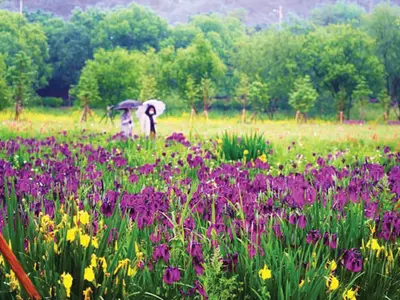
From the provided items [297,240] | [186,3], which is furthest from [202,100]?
[297,240]

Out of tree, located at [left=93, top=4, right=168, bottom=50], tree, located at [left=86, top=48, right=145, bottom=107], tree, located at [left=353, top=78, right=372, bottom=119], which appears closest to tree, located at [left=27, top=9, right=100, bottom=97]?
tree, located at [left=93, top=4, right=168, bottom=50]

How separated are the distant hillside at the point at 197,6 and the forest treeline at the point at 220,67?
12.8 ft

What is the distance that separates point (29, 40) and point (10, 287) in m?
45.1

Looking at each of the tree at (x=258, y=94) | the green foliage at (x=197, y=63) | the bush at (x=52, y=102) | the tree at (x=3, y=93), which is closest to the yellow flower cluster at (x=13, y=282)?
the tree at (x=3, y=93)

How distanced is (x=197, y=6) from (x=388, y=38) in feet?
118

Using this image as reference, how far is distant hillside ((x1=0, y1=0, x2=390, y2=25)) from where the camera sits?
58.8 meters

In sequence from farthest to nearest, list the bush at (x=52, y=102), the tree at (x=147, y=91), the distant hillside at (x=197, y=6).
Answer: the distant hillside at (x=197, y=6) → the bush at (x=52, y=102) → the tree at (x=147, y=91)

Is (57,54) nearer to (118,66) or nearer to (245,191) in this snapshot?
(118,66)

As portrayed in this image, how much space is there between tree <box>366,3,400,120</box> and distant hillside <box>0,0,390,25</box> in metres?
7.09

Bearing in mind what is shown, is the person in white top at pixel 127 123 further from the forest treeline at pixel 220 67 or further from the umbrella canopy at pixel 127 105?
the forest treeline at pixel 220 67

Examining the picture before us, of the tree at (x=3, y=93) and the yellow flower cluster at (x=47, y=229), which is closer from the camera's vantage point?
the yellow flower cluster at (x=47, y=229)

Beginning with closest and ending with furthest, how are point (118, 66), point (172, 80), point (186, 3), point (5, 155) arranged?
point (5, 155) < point (118, 66) < point (172, 80) < point (186, 3)

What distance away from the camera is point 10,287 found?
6.63 feet

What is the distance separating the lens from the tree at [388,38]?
46281 mm
